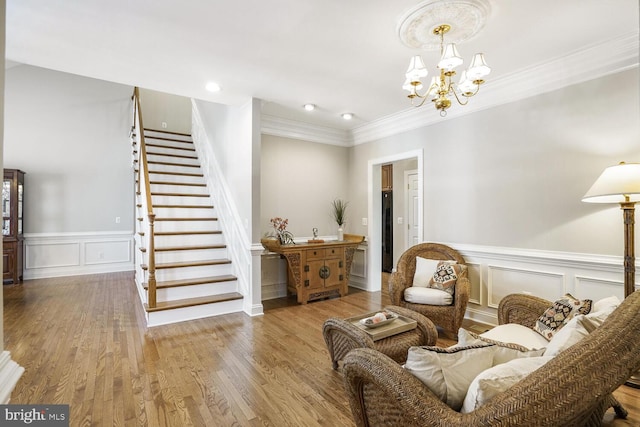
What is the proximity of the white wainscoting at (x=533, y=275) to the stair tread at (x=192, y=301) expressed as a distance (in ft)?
9.31

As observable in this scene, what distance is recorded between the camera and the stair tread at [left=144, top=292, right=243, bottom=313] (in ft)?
11.7

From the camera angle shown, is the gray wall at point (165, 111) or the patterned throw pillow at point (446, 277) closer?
the patterned throw pillow at point (446, 277)

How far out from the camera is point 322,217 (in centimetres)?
527

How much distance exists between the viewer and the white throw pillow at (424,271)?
3509 millimetres

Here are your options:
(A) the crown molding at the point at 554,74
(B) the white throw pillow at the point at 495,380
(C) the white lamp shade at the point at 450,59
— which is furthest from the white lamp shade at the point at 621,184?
(B) the white throw pillow at the point at 495,380

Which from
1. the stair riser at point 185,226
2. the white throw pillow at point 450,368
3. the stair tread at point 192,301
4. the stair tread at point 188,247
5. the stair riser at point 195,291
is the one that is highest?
the stair riser at point 185,226

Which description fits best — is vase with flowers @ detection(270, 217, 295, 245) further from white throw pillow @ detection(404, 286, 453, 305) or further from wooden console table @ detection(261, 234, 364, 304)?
white throw pillow @ detection(404, 286, 453, 305)

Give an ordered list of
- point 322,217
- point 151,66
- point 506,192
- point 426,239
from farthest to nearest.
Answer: point 322,217
point 426,239
point 506,192
point 151,66

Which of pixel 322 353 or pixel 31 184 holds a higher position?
pixel 31 184

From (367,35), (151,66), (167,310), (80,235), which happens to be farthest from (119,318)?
(367,35)

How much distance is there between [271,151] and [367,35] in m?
2.56

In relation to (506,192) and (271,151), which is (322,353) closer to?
(506,192)

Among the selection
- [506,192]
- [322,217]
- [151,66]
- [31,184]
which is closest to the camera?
[151,66]

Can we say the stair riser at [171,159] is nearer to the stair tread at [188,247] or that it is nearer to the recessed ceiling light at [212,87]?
the stair tread at [188,247]
